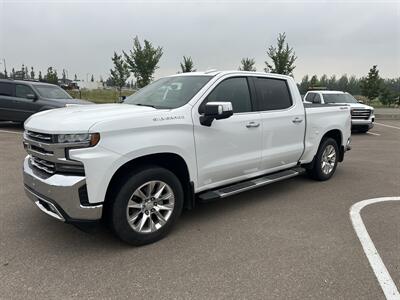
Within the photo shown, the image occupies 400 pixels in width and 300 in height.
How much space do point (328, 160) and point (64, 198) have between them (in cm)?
474

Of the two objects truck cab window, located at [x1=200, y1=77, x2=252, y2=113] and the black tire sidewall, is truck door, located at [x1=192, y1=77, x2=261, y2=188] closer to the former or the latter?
truck cab window, located at [x1=200, y1=77, x2=252, y2=113]

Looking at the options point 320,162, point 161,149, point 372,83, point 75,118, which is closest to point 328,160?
point 320,162

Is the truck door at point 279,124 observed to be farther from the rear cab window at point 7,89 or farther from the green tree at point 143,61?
the green tree at point 143,61

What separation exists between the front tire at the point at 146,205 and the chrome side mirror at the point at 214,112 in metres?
0.72

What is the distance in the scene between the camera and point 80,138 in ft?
9.81

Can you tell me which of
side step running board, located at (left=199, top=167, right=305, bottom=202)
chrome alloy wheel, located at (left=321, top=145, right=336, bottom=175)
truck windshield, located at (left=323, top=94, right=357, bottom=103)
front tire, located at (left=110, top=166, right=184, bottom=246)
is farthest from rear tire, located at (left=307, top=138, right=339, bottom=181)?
truck windshield, located at (left=323, top=94, right=357, bottom=103)

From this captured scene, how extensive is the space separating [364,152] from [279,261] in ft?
23.3

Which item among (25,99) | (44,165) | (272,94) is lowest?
(44,165)

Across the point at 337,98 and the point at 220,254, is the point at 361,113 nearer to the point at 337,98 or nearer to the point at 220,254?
the point at 337,98

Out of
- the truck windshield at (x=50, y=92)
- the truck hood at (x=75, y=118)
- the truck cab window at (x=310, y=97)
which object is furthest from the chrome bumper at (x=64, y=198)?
the truck cab window at (x=310, y=97)

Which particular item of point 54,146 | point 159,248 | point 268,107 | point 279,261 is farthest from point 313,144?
point 54,146

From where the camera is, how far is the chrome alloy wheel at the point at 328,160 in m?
5.97

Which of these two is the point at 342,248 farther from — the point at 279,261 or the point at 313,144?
the point at 313,144

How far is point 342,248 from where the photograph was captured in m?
3.47
